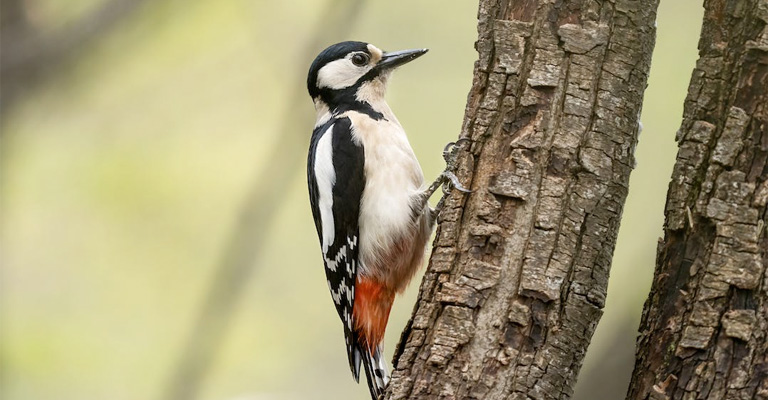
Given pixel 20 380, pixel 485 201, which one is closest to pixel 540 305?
pixel 485 201

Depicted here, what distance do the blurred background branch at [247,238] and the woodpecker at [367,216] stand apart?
35.7 inches

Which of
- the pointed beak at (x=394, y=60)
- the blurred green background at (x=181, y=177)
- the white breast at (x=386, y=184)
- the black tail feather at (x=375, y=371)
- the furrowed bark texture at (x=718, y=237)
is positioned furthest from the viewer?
the blurred green background at (x=181, y=177)

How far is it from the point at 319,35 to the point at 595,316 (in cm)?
321

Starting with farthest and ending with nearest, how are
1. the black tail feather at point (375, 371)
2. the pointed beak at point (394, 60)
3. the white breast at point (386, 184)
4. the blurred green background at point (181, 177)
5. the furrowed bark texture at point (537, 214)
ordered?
the blurred green background at point (181, 177) → the pointed beak at point (394, 60) → the white breast at point (386, 184) → the black tail feather at point (375, 371) → the furrowed bark texture at point (537, 214)

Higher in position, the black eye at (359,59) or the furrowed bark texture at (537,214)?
the black eye at (359,59)

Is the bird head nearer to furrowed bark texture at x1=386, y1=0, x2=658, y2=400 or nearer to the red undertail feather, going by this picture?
the red undertail feather

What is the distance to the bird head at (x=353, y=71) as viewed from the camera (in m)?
4.36

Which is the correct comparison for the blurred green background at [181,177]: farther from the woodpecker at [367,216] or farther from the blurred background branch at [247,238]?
the woodpecker at [367,216]

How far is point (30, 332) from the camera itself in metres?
6.91

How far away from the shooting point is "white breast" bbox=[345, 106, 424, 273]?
155 inches

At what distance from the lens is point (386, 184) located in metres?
3.96

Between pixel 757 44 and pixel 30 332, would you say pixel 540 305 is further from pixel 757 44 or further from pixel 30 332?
pixel 30 332

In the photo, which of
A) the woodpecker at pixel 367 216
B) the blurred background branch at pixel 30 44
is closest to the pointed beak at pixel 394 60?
the woodpecker at pixel 367 216

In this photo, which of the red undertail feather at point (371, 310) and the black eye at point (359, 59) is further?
the black eye at point (359, 59)
